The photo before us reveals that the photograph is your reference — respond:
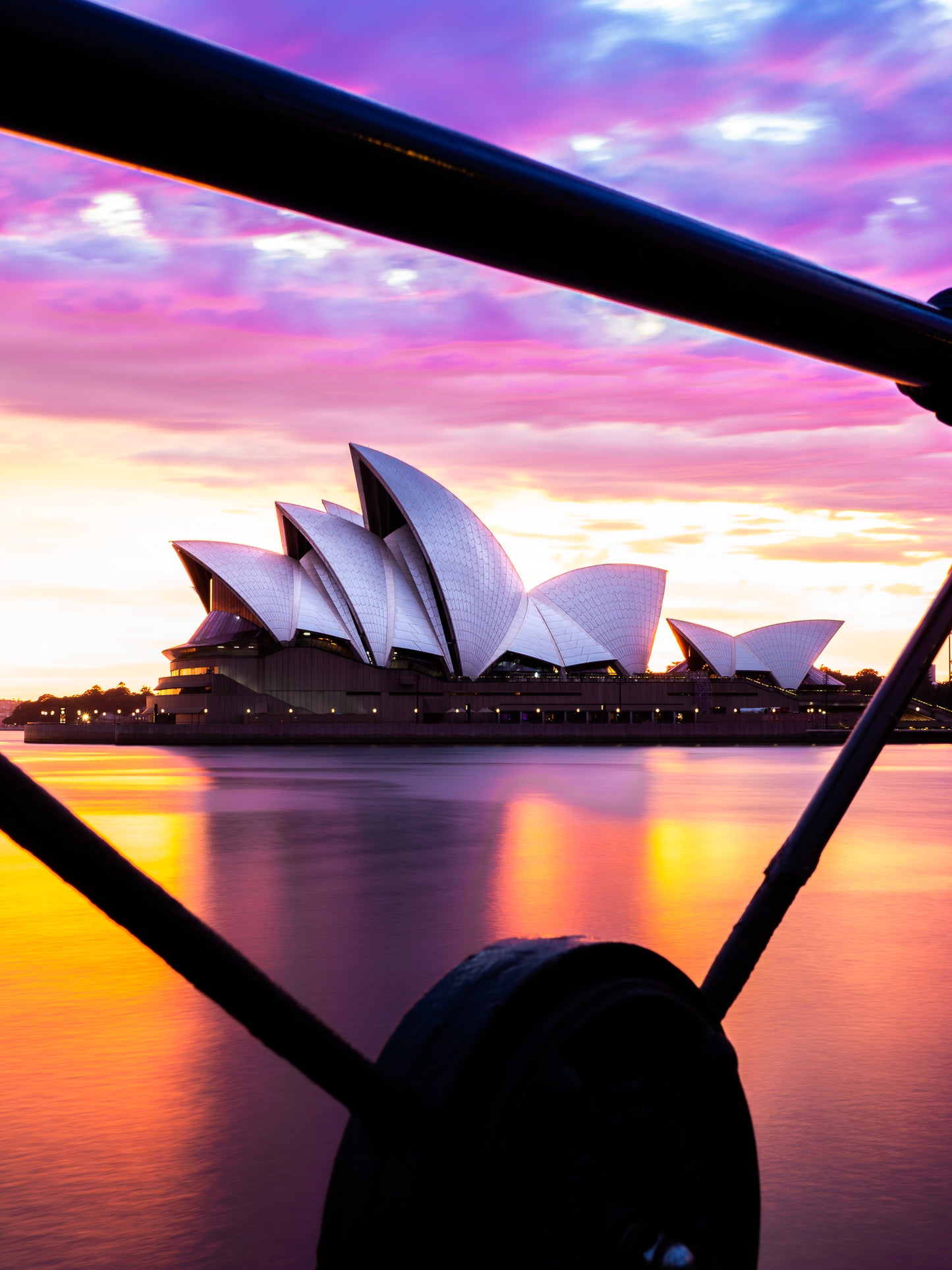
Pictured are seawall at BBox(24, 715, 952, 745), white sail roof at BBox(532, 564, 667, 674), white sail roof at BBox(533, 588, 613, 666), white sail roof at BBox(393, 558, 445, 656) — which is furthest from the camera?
white sail roof at BBox(532, 564, 667, 674)

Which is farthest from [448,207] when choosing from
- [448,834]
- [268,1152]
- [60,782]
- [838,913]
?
[60,782]

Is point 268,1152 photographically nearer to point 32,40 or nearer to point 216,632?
point 32,40

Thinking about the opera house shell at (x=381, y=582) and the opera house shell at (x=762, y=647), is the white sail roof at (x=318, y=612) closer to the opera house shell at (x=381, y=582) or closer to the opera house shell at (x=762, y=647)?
the opera house shell at (x=381, y=582)

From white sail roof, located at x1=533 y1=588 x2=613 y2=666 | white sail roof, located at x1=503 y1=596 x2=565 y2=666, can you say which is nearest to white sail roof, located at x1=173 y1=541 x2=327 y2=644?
white sail roof, located at x1=503 y1=596 x2=565 y2=666

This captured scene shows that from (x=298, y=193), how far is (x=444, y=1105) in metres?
0.76

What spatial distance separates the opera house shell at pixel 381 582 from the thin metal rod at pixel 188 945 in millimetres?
64826

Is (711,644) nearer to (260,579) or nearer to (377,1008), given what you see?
(260,579)

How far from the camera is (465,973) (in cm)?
115

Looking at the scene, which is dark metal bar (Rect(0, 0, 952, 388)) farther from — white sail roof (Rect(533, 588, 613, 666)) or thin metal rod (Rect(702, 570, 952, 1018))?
white sail roof (Rect(533, 588, 613, 666))

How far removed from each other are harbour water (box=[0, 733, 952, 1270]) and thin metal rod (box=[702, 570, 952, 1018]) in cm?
192

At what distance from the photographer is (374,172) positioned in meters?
0.92

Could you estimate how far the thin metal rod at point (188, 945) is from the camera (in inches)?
33.4

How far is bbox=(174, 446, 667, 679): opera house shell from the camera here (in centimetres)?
6712

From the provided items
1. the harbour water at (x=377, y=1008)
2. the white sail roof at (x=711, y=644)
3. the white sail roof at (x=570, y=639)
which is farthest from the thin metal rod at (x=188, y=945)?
the white sail roof at (x=711, y=644)
